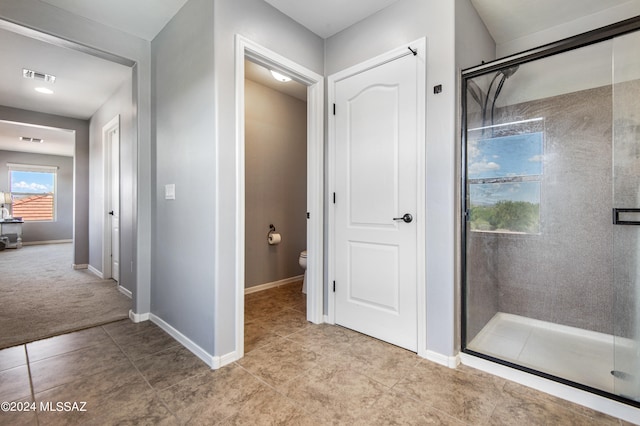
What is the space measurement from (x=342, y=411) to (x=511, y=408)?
2.92 ft

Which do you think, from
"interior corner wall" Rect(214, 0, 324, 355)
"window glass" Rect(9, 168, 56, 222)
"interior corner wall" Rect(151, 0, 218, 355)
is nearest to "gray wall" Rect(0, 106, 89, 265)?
"interior corner wall" Rect(151, 0, 218, 355)

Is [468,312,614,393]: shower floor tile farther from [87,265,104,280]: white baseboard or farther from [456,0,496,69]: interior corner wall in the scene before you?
[87,265,104,280]: white baseboard

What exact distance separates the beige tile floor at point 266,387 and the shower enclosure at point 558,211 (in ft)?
1.17

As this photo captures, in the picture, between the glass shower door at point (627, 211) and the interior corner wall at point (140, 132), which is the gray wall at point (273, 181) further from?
the glass shower door at point (627, 211)

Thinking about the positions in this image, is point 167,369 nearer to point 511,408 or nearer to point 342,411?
point 342,411

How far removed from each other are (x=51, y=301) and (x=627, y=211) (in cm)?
496

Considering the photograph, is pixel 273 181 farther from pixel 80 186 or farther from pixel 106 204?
pixel 80 186

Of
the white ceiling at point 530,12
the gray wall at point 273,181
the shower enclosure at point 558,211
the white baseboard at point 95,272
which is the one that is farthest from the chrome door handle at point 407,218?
the white baseboard at point 95,272

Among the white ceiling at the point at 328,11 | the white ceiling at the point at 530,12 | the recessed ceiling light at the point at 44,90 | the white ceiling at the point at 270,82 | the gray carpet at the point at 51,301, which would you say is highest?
the white ceiling at the point at 270,82

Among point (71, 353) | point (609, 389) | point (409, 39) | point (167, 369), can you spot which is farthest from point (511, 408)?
point (71, 353)

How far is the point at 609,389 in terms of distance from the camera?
5.18 feet

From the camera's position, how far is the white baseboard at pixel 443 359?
1.96 m

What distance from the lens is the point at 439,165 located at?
2.01 meters

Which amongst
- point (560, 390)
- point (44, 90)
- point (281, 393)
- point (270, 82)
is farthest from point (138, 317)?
point (44, 90)
